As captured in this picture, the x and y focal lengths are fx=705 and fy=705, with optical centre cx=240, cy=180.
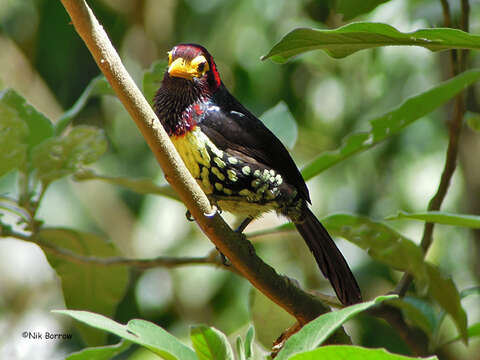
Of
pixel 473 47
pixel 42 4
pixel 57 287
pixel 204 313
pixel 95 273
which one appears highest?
pixel 42 4

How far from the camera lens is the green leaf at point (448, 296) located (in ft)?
6.28

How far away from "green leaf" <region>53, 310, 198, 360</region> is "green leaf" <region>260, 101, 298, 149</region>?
1.12 metres

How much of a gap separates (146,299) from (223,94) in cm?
176

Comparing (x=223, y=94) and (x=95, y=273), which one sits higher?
(x=223, y=94)

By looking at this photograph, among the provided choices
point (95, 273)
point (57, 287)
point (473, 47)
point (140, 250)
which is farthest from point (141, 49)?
point (473, 47)

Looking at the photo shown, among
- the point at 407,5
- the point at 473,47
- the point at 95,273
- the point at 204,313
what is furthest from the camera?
the point at 204,313

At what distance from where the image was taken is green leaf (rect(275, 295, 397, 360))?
1001mm

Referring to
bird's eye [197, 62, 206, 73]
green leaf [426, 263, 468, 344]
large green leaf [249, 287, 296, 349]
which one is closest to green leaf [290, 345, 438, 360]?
green leaf [426, 263, 468, 344]

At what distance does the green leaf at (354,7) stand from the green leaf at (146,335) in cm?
113

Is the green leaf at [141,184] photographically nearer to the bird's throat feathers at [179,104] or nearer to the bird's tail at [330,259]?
the bird's throat feathers at [179,104]

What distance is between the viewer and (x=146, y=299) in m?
3.79

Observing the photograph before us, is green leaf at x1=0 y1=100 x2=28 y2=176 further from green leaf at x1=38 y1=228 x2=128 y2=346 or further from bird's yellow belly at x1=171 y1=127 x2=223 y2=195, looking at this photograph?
bird's yellow belly at x1=171 y1=127 x2=223 y2=195

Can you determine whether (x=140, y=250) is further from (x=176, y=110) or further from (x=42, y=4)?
(x=176, y=110)

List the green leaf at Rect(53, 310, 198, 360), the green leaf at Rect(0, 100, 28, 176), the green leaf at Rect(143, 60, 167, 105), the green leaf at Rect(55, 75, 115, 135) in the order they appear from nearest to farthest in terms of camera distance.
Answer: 1. the green leaf at Rect(53, 310, 198, 360)
2. the green leaf at Rect(0, 100, 28, 176)
3. the green leaf at Rect(55, 75, 115, 135)
4. the green leaf at Rect(143, 60, 167, 105)
